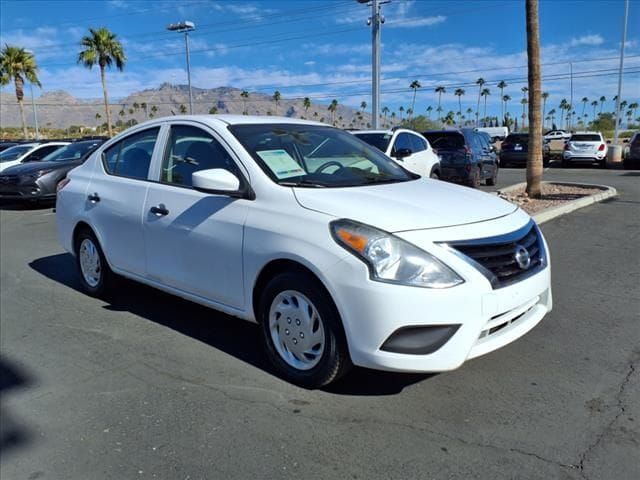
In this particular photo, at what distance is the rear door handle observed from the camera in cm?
430

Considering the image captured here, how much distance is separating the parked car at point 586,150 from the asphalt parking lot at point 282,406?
1991 centimetres

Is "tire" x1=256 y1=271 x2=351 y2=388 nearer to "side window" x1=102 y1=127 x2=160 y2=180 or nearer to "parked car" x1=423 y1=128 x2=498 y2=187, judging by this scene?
"side window" x1=102 y1=127 x2=160 y2=180

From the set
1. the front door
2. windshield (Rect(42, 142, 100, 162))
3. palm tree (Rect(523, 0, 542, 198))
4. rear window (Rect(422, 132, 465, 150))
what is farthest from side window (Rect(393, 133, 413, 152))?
windshield (Rect(42, 142, 100, 162))

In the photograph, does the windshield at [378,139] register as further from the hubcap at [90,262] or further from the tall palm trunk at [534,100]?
the hubcap at [90,262]

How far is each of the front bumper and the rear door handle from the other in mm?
1811

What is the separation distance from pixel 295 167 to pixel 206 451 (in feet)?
6.55

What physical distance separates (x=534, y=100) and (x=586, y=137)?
14039mm

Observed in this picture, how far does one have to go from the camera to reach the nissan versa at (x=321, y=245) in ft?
9.90

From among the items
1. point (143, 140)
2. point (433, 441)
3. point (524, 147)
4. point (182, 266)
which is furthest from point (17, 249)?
point (524, 147)

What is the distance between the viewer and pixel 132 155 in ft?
16.4

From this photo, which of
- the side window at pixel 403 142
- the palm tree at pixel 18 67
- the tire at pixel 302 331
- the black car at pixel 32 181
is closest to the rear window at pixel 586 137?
the side window at pixel 403 142

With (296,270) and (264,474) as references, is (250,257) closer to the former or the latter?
(296,270)

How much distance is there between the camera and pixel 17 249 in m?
8.18

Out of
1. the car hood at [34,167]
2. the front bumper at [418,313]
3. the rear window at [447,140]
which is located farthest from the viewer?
the rear window at [447,140]
